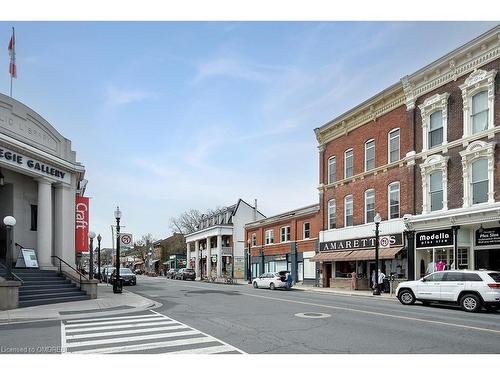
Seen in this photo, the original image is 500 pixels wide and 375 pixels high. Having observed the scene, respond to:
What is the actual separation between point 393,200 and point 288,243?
58.8 feet

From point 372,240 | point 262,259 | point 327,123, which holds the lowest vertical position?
point 262,259

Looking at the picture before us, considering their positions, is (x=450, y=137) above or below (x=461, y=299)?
above

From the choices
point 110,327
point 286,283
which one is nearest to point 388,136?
point 286,283

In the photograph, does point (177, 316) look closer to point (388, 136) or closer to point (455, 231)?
point (455, 231)

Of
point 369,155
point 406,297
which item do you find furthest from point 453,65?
point 406,297

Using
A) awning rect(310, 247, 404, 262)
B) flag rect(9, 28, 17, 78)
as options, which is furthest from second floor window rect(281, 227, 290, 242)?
flag rect(9, 28, 17, 78)

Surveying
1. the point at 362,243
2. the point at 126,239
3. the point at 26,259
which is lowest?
the point at 362,243

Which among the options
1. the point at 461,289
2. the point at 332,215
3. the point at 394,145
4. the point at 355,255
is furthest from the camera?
the point at 332,215

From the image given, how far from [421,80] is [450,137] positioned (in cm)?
442

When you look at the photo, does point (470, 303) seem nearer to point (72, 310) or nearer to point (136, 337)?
point (136, 337)

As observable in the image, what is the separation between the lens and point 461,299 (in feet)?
61.6

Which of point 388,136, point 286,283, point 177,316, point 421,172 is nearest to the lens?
point 177,316

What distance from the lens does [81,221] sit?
94.4ft

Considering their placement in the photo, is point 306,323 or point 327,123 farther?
point 327,123
